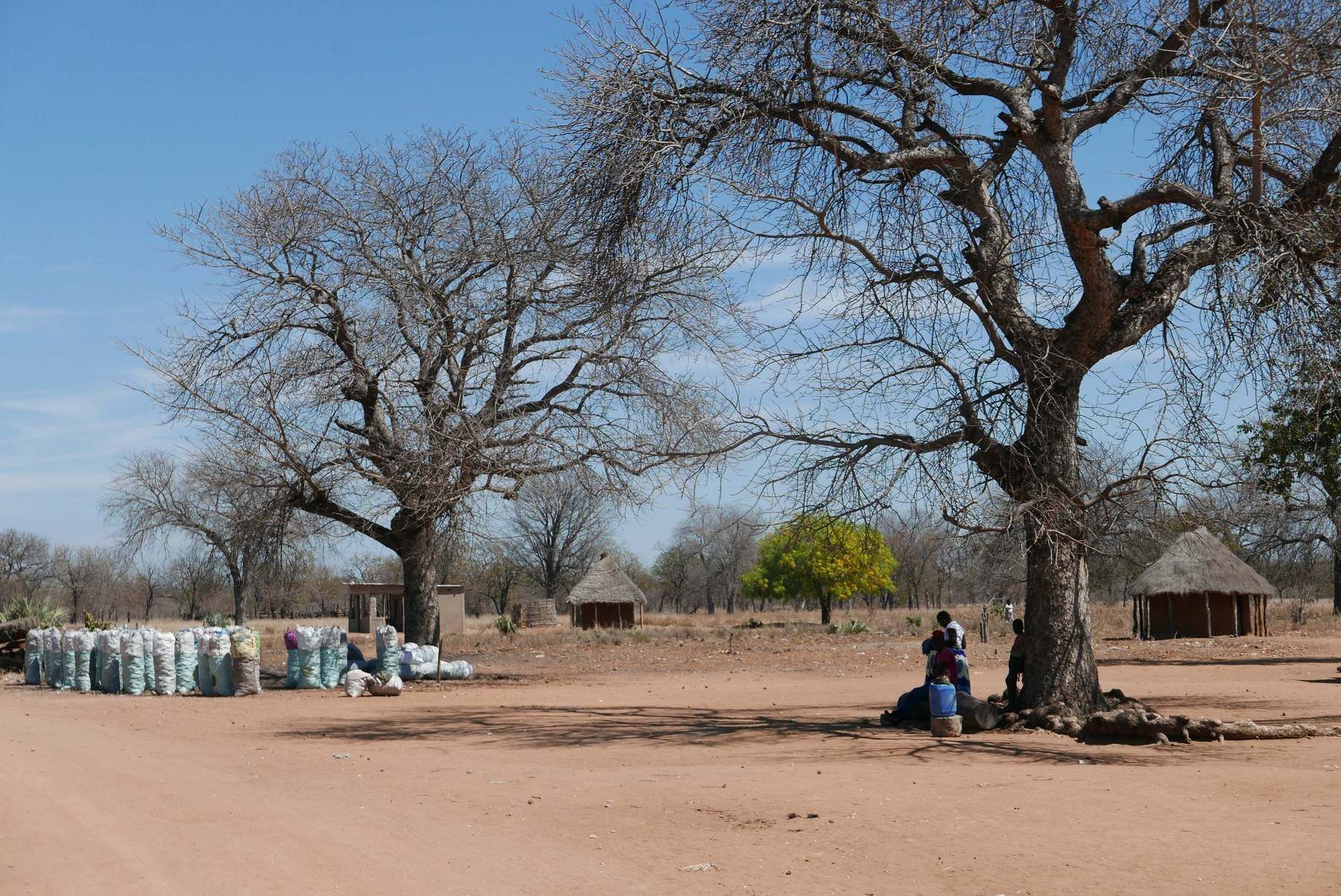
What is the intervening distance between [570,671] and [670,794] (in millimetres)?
15943

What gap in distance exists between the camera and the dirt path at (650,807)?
22.1 ft

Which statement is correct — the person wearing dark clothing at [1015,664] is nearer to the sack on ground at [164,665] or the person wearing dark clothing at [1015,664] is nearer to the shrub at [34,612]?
the sack on ground at [164,665]

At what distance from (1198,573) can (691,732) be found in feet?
84.5

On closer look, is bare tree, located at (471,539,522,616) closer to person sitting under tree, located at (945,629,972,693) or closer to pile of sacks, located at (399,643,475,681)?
pile of sacks, located at (399,643,475,681)

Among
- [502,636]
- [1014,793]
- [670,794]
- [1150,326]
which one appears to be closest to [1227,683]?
[1150,326]

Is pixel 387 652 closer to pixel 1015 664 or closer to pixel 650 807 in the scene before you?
pixel 1015 664

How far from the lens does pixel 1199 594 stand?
117 ft

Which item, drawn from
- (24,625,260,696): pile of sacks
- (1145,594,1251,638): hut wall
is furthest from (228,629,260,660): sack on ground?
(1145,594,1251,638): hut wall

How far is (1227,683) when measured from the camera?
1964 cm

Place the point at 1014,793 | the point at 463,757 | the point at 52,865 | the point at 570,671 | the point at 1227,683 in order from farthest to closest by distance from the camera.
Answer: the point at 570,671, the point at 1227,683, the point at 463,757, the point at 1014,793, the point at 52,865

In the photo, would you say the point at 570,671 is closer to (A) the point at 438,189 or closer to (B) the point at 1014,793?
(A) the point at 438,189

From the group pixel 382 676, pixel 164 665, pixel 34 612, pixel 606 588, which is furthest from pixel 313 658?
pixel 606 588

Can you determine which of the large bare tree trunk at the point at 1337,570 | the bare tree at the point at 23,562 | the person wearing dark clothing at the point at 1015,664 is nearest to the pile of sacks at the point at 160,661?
the person wearing dark clothing at the point at 1015,664

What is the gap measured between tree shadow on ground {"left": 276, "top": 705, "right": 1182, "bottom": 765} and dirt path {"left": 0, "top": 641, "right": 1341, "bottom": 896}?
0.07 meters
